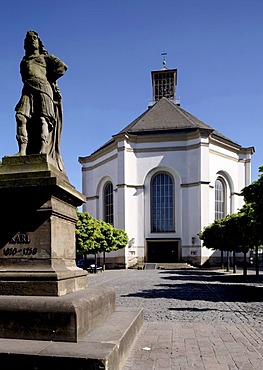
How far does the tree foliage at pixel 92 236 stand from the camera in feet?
108

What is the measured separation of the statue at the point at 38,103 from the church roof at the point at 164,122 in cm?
4483

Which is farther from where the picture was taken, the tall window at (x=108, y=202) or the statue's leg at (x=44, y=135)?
the tall window at (x=108, y=202)

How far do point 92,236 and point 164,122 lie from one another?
25287 millimetres

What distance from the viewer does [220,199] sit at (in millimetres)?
54000

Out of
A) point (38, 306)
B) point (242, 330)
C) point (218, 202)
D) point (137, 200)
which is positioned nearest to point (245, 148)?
point (218, 202)

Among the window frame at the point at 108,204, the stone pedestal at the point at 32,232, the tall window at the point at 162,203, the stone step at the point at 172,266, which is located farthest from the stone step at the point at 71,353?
the window frame at the point at 108,204

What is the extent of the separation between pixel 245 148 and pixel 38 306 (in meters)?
54.8

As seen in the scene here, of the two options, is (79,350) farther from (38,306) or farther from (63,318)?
(38,306)

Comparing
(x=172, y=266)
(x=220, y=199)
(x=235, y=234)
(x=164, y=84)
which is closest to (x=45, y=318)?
(x=235, y=234)

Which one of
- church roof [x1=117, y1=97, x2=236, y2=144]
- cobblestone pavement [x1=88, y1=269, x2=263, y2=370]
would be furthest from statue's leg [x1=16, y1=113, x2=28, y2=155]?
church roof [x1=117, y1=97, x2=236, y2=144]

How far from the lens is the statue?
6441 millimetres

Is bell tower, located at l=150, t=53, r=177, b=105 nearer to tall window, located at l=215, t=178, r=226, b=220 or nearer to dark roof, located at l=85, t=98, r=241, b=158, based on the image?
dark roof, located at l=85, t=98, r=241, b=158

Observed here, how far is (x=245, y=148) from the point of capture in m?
56.5

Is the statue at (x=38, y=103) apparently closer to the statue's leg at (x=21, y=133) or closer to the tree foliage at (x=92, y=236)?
the statue's leg at (x=21, y=133)
